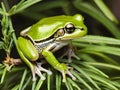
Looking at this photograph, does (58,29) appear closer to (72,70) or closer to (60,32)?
(60,32)

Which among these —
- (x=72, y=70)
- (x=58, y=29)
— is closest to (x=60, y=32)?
(x=58, y=29)

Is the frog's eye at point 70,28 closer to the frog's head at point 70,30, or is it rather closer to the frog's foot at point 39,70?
the frog's head at point 70,30

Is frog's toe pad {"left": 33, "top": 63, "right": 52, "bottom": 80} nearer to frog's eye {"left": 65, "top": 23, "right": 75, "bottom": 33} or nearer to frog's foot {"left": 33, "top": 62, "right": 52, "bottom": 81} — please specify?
frog's foot {"left": 33, "top": 62, "right": 52, "bottom": 81}

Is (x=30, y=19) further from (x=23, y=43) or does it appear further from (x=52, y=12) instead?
(x=23, y=43)

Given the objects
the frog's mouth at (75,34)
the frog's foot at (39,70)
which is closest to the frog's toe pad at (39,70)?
the frog's foot at (39,70)

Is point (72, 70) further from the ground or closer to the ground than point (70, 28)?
closer to the ground

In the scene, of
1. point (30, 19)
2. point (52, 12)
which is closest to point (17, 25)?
point (30, 19)

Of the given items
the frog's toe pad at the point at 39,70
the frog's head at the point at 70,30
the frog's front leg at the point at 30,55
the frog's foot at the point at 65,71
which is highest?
the frog's head at the point at 70,30

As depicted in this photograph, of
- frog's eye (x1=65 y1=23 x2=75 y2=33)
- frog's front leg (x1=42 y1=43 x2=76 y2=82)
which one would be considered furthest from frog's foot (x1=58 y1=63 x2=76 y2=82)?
frog's eye (x1=65 y1=23 x2=75 y2=33)
